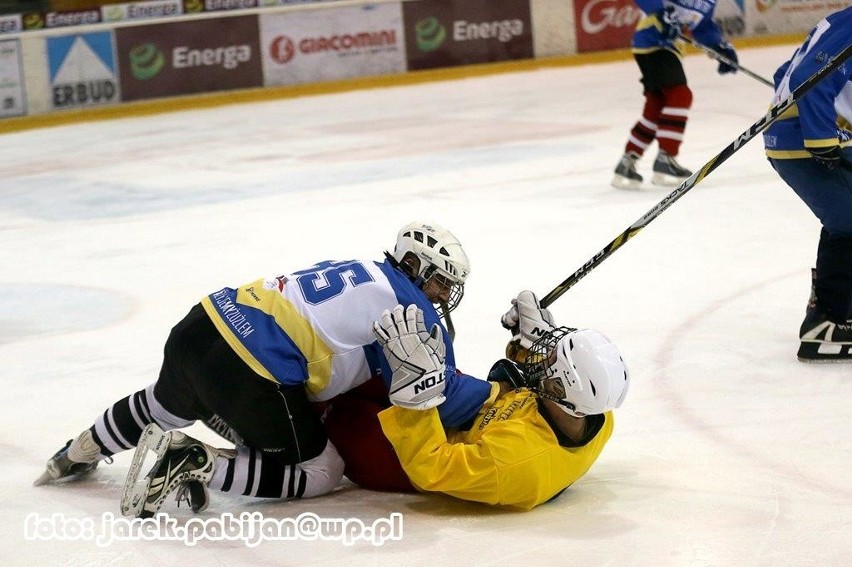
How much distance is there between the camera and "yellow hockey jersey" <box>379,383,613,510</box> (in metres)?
2.79

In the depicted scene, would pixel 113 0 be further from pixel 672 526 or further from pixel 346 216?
pixel 672 526

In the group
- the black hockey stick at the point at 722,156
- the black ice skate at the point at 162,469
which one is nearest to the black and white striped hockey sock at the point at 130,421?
the black ice skate at the point at 162,469

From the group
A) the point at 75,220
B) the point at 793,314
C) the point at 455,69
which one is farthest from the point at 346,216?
the point at 455,69

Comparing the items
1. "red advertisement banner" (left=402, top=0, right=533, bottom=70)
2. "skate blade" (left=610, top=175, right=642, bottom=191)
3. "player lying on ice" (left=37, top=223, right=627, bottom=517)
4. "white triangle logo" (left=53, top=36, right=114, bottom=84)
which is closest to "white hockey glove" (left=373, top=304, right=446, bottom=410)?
"player lying on ice" (left=37, top=223, right=627, bottom=517)

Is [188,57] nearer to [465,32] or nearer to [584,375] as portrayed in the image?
[465,32]

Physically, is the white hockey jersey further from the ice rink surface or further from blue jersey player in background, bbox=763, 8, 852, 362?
blue jersey player in background, bbox=763, 8, 852, 362

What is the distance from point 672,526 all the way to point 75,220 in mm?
5064

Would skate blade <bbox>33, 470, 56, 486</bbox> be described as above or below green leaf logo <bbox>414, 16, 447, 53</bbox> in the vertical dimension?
below

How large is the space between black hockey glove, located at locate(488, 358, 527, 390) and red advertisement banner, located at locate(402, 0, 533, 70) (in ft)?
30.8

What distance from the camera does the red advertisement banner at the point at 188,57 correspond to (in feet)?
37.9

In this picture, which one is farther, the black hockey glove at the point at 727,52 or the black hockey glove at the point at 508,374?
the black hockey glove at the point at 727,52

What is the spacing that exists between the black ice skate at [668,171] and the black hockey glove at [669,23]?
0.65 meters

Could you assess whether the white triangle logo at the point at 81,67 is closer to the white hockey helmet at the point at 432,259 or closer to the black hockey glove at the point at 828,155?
the black hockey glove at the point at 828,155

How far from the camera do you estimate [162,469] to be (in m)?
2.85
